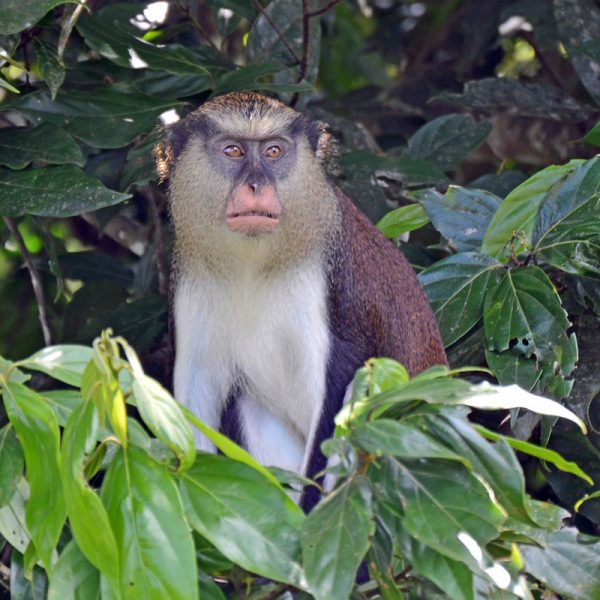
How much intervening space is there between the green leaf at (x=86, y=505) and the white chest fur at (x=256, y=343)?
6.98 ft

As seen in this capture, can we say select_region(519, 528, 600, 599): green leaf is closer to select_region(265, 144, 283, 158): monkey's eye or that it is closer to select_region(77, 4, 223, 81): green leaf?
select_region(265, 144, 283, 158): monkey's eye

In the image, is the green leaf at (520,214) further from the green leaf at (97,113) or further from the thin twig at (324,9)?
the green leaf at (97,113)

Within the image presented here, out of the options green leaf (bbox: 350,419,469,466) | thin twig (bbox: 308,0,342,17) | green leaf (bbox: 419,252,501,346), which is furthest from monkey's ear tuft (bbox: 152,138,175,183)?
green leaf (bbox: 350,419,469,466)

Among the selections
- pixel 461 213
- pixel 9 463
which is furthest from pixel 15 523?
pixel 461 213

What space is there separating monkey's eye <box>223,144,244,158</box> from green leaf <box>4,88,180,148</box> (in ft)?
1.75

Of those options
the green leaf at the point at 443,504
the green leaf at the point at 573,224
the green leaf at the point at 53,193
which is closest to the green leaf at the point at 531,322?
the green leaf at the point at 573,224

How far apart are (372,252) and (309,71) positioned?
1304 millimetres

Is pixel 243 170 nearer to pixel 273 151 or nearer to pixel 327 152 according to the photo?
pixel 273 151

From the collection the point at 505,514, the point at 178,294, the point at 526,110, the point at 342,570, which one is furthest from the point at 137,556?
the point at 526,110

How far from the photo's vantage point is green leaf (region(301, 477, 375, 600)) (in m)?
2.48

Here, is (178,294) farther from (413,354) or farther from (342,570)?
(342,570)

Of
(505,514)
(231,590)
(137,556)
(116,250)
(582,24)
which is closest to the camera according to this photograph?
(137,556)

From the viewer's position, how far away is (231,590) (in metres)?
3.17

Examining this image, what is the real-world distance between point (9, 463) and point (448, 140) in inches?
140
